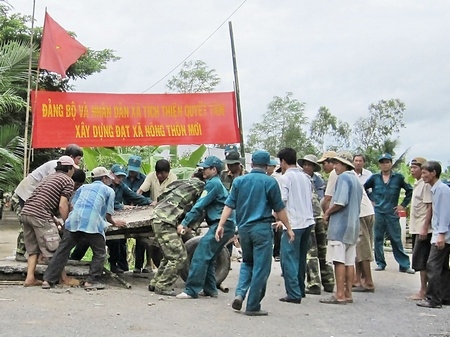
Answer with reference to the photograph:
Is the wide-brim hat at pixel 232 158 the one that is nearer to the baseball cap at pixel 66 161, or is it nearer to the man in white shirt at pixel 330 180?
the man in white shirt at pixel 330 180

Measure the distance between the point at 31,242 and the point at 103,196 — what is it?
1.07m

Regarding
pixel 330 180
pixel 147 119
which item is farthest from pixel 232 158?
pixel 147 119

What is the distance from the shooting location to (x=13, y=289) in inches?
297

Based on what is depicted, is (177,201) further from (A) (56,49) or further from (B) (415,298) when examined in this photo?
(A) (56,49)

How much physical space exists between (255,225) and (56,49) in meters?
6.65

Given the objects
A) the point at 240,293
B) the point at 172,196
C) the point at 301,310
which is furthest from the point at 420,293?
the point at 172,196

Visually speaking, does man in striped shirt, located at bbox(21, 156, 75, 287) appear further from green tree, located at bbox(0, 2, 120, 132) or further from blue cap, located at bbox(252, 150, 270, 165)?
green tree, located at bbox(0, 2, 120, 132)

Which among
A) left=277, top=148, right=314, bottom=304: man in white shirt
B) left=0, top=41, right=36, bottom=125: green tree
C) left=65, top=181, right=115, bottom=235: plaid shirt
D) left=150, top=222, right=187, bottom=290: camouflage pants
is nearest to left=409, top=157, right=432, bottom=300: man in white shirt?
left=277, top=148, right=314, bottom=304: man in white shirt

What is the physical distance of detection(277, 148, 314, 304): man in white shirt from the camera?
24.1 ft

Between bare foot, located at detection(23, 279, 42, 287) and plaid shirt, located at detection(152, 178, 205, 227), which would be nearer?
plaid shirt, located at detection(152, 178, 205, 227)

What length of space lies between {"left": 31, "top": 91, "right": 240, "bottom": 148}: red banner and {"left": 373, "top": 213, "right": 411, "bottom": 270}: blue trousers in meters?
3.42

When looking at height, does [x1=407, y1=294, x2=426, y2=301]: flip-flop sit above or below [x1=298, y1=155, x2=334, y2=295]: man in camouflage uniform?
below

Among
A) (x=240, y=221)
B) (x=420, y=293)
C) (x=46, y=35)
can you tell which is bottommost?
(x=420, y=293)

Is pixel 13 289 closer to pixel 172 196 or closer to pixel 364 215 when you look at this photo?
pixel 172 196
